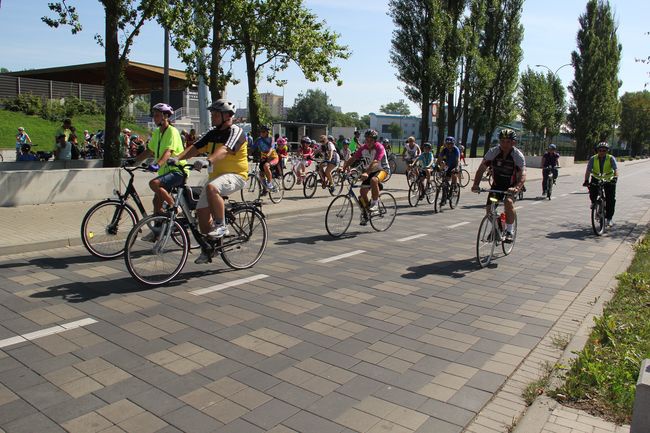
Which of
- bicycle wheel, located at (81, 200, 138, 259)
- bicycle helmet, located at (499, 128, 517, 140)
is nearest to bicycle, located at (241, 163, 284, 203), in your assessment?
bicycle wheel, located at (81, 200, 138, 259)

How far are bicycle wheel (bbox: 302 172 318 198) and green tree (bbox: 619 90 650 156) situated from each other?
9391cm

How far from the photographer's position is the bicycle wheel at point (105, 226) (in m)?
7.40

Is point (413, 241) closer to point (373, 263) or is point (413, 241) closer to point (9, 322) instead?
point (373, 263)

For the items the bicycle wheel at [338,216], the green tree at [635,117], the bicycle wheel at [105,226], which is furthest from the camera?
the green tree at [635,117]

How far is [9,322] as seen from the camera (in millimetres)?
4980

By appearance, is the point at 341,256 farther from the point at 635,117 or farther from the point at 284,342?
the point at 635,117

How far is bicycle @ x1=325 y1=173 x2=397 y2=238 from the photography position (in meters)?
10.0

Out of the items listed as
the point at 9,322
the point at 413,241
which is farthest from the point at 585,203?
the point at 9,322

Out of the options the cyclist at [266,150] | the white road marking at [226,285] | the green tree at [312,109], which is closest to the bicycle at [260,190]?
the cyclist at [266,150]

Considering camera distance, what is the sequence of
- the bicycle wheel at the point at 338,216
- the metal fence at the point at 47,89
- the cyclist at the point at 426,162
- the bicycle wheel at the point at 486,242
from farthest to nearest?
the metal fence at the point at 47,89 → the cyclist at the point at 426,162 → the bicycle wheel at the point at 338,216 → the bicycle wheel at the point at 486,242

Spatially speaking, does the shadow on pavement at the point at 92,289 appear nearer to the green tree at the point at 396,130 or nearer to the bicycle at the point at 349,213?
the bicycle at the point at 349,213

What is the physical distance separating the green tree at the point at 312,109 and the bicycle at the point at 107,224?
417ft

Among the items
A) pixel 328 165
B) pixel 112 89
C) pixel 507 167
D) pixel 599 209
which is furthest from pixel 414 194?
pixel 112 89

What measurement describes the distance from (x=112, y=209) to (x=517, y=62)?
41.6m
